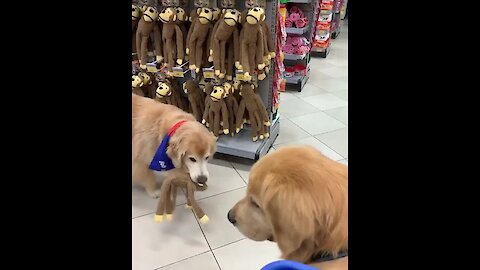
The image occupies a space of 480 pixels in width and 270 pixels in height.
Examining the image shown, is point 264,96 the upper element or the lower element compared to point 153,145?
upper

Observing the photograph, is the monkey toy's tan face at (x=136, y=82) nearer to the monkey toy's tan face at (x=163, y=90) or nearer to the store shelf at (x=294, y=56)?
the monkey toy's tan face at (x=163, y=90)

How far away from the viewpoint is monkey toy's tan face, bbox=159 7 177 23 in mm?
2535

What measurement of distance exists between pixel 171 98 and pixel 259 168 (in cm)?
190

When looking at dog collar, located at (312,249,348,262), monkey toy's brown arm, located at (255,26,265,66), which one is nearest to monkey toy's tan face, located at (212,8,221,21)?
monkey toy's brown arm, located at (255,26,265,66)

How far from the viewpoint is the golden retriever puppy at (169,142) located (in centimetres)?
202

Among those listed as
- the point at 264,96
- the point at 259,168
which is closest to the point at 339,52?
the point at 264,96

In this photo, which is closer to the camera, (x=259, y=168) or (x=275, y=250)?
(x=259, y=168)

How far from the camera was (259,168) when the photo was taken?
3.85 feet

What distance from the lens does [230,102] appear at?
278 cm

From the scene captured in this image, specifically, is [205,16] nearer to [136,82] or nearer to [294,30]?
[136,82]

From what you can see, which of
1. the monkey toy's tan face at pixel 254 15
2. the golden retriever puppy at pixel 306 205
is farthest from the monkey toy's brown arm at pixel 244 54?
the golden retriever puppy at pixel 306 205

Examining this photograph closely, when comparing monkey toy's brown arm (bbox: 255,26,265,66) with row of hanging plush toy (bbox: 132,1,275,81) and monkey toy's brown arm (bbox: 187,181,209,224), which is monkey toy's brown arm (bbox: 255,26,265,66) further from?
monkey toy's brown arm (bbox: 187,181,209,224)

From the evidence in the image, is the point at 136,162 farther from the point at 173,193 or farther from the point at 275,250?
the point at 275,250

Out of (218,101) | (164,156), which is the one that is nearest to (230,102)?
(218,101)
